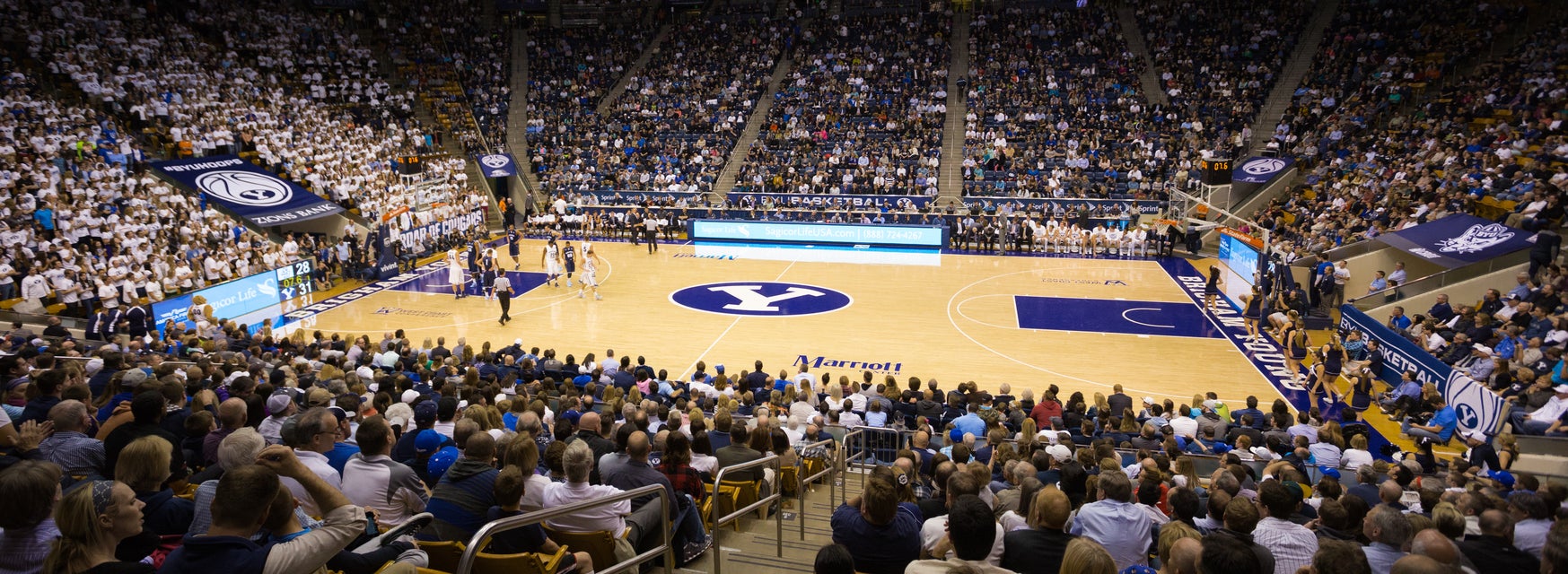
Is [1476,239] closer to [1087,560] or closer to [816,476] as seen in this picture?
[816,476]

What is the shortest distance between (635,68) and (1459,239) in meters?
37.4

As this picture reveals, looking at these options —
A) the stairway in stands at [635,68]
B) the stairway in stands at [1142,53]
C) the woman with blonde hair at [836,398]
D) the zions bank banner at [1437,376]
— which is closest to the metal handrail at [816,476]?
the woman with blonde hair at [836,398]

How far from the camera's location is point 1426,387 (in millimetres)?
13797

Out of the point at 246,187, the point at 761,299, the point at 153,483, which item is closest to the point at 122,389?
the point at 153,483

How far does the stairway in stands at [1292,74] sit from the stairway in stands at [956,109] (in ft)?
37.9

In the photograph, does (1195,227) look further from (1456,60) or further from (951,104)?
(951,104)

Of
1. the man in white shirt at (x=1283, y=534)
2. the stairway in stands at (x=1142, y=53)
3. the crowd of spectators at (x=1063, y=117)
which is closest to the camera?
the man in white shirt at (x=1283, y=534)

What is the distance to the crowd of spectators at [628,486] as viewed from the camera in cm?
390

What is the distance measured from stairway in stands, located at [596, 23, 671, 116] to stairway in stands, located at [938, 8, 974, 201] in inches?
625

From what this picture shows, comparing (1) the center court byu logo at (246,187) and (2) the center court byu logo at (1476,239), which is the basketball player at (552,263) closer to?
(1) the center court byu logo at (246,187)

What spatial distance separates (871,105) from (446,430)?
113 feet

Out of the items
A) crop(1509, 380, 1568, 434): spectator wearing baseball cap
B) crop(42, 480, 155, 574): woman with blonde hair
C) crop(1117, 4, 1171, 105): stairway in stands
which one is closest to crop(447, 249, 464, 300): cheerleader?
crop(42, 480, 155, 574): woman with blonde hair

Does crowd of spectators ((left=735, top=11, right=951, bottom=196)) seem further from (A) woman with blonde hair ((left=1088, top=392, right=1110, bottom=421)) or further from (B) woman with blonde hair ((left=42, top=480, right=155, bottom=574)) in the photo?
(B) woman with blonde hair ((left=42, top=480, right=155, bottom=574))

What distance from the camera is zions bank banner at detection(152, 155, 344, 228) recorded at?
88.8 ft
